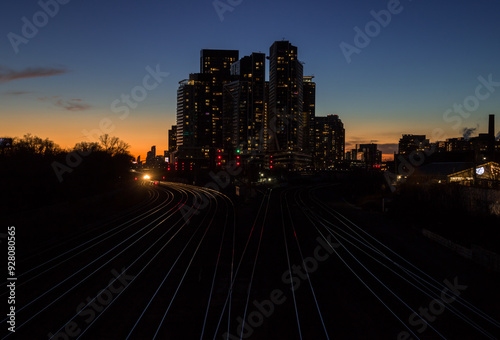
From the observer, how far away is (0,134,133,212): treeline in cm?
3042

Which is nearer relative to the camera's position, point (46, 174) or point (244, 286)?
point (244, 286)

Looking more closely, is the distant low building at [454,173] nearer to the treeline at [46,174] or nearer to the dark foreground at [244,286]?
the dark foreground at [244,286]

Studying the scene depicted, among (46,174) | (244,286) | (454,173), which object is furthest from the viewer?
(454,173)

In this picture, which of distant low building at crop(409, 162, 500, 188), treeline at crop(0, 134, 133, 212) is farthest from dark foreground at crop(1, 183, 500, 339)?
distant low building at crop(409, 162, 500, 188)

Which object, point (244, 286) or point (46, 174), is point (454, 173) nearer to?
point (244, 286)

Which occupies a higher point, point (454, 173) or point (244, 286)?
point (454, 173)

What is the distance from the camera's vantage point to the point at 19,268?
687 inches

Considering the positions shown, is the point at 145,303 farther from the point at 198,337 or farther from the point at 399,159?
the point at 399,159

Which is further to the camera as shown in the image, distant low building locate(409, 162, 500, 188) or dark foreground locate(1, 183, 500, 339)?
distant low building locate(409, 162, 500, 188)

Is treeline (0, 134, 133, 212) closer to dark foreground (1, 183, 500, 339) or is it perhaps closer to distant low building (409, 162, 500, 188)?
dark foreground (1, 183, 500, 339)

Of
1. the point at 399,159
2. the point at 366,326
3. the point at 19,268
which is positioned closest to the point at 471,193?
the point at 366,326

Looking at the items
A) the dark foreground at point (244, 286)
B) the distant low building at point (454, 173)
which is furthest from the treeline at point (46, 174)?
the distant low building at point (454, 173)

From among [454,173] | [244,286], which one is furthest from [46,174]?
[454,173]

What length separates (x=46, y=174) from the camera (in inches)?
1443
